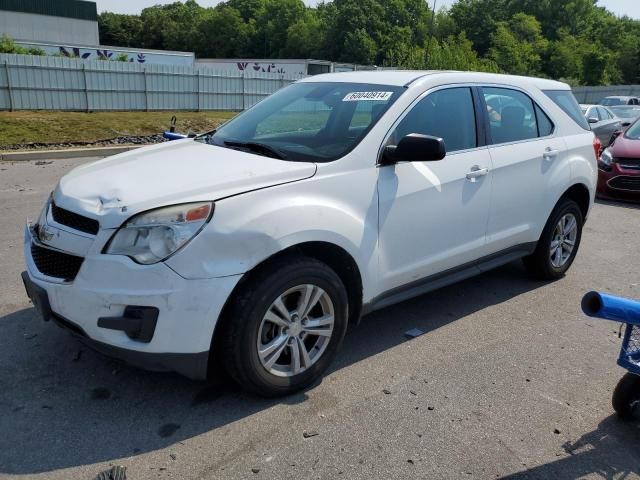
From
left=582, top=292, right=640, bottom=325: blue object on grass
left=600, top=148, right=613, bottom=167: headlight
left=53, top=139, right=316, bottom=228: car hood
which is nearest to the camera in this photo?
left=582, top=292, right=640, bottom=325: blue object on grass

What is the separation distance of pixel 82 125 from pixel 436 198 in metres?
16.4

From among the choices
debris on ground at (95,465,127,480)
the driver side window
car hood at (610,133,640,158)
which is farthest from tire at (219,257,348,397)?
car hood at (610,133,640,158)

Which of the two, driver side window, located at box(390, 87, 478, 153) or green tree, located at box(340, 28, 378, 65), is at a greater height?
green tree, located at box(340, 28, 378, 65)

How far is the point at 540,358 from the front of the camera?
3.86 meters

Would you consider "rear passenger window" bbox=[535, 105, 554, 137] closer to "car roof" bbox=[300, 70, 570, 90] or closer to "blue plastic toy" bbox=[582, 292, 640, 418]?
"car roof" bbox=[300, 70, 570, 90]

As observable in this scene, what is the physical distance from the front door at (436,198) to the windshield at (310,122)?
0.81ft

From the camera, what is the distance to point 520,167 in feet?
14.9

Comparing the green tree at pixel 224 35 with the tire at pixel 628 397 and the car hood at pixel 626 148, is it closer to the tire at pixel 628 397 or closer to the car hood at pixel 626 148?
the car hood at pixel 626 148

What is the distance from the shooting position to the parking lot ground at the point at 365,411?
2729 millimetres

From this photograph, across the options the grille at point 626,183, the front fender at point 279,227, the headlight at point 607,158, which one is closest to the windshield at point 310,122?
the front fender at point 279,227

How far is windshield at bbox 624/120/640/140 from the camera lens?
10.0m

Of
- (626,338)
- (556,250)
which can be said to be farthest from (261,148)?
(556,250)

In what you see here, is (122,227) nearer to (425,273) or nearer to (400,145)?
(400,145)

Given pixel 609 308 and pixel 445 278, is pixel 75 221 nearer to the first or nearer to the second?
pixel 445 278
